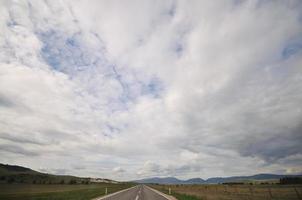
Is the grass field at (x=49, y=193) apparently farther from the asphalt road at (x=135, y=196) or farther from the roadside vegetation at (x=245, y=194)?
the roadside vegetation at (x=245, y=194)

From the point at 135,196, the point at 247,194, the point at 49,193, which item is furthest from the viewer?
the point at 49,193

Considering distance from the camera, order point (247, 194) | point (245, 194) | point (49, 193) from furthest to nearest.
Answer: point (49, 193)
point (245, 194)
point (247, 194)

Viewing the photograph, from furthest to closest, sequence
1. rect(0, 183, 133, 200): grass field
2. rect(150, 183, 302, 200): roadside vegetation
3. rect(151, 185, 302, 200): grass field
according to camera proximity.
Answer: rect(150, 183, 302, 200): roadside vegetation
rect(151, 185, 302, 200): grass field
rect(0, 183, 133, 200): grass field

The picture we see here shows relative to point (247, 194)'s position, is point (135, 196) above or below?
below

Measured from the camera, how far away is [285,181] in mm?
96188

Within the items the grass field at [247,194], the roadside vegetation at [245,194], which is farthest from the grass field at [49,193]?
the grass field at [247,194]

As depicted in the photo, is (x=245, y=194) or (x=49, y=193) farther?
(x=49, y=193)

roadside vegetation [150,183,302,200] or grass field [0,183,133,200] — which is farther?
roadside vegetation [150,183,302,200]

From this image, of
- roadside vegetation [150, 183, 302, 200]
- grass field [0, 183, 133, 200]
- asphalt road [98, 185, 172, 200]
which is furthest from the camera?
roadside vegetation [150, 183, 302, 200]

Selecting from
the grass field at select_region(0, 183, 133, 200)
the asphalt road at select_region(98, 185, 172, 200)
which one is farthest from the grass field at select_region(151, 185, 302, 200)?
the grass field at select_region(0, 183, 133, 200)

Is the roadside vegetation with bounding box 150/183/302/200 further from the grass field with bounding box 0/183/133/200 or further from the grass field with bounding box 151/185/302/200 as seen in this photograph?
the grass field with bounding box 0/183/133/200

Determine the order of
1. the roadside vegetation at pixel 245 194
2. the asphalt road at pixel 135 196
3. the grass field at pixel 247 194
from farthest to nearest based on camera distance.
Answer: the roadside vegetation at pixel 245 194 < the grass field at pixel 247 194 < the asphalt road at pixel 135 196

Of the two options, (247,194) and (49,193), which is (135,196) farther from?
(247,194)

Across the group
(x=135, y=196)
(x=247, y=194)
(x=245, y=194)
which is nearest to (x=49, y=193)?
(x=135, y=196)
